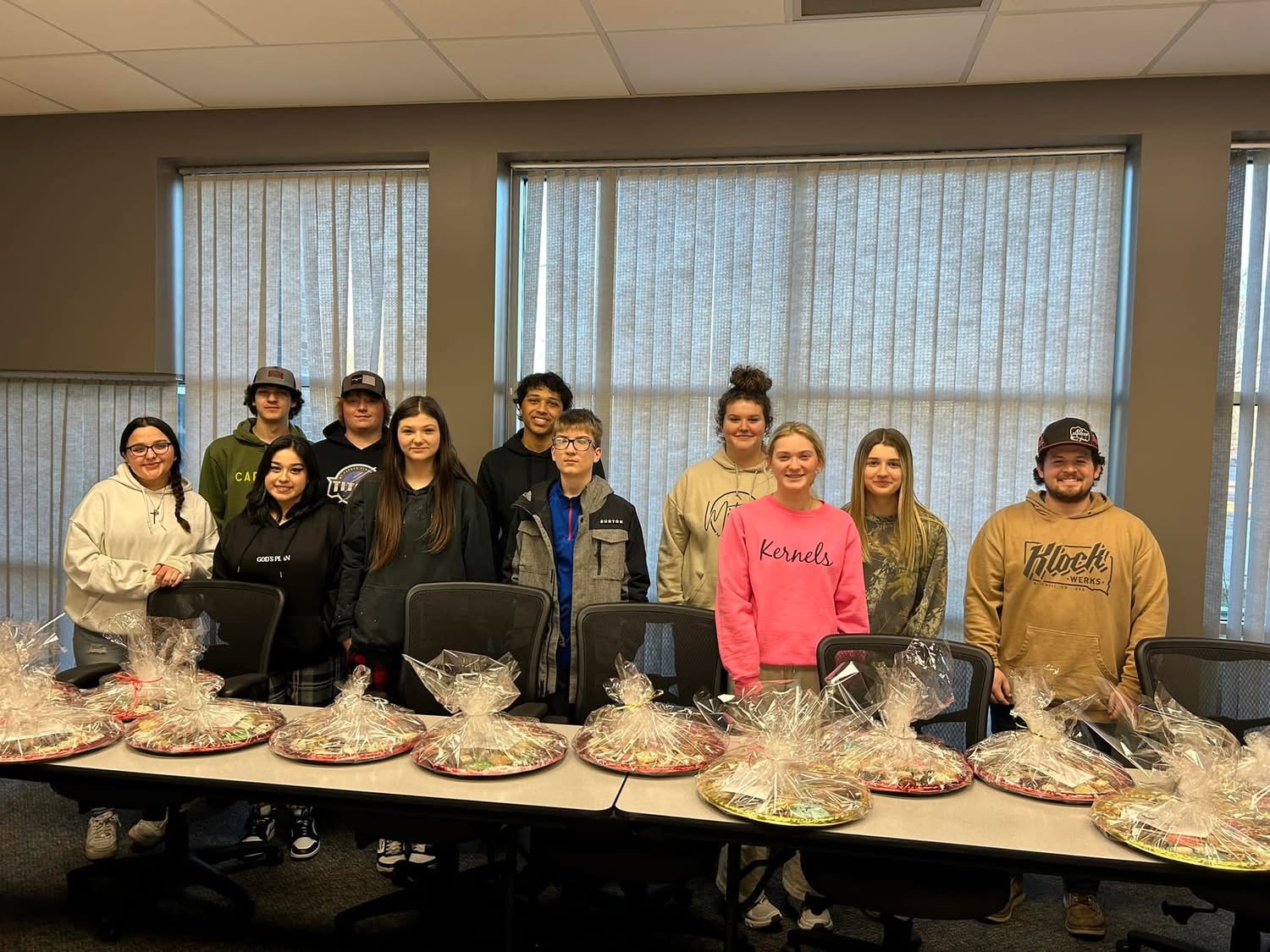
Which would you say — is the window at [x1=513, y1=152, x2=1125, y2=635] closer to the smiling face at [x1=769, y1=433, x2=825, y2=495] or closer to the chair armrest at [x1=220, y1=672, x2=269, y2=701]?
the smiling face at [x1=769, y1=433, x2=825, y2=495]

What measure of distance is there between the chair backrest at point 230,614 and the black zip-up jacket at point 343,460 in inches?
22.8

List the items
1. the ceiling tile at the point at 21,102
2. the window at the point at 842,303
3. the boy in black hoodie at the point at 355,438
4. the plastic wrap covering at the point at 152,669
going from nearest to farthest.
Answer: the plastic wrap covering at the point at 152,669, the boy in black hoodie at the point at 355,438, the window at the point at 842,303, the ceiling tile at the point at 21,102

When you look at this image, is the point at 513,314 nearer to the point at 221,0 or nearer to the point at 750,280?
the point at 750,280

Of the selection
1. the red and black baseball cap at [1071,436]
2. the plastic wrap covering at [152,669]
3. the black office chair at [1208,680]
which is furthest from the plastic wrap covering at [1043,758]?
the plastic wrap covering at [152,669]

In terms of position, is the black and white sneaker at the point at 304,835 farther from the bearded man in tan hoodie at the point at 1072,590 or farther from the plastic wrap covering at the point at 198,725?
the bearded man in tan hoodie at the point at 1072,590

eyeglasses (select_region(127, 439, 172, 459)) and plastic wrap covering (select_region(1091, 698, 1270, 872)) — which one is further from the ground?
eyeglasses (select_region(127, 439, 172, 459))

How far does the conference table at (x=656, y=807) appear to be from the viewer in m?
1.64

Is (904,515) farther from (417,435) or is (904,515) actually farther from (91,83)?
(91,83)

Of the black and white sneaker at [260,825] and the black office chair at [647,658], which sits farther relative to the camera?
the black and white sneaker at [260,825]

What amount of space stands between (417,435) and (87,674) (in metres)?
1.28

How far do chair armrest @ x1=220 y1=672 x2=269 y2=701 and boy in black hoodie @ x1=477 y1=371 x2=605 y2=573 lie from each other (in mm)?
978

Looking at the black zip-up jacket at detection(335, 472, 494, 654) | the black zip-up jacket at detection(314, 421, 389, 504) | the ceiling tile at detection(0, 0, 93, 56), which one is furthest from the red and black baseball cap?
Answer: the ceiling tile at detection(0, 0, 93, 56)

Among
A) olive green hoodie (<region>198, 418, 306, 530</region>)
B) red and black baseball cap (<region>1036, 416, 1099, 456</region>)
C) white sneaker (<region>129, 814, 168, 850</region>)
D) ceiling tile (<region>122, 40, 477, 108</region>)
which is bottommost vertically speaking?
white sneaker (<region>129, 814, 168, 850</region>)

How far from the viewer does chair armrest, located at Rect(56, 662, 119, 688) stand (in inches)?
103
